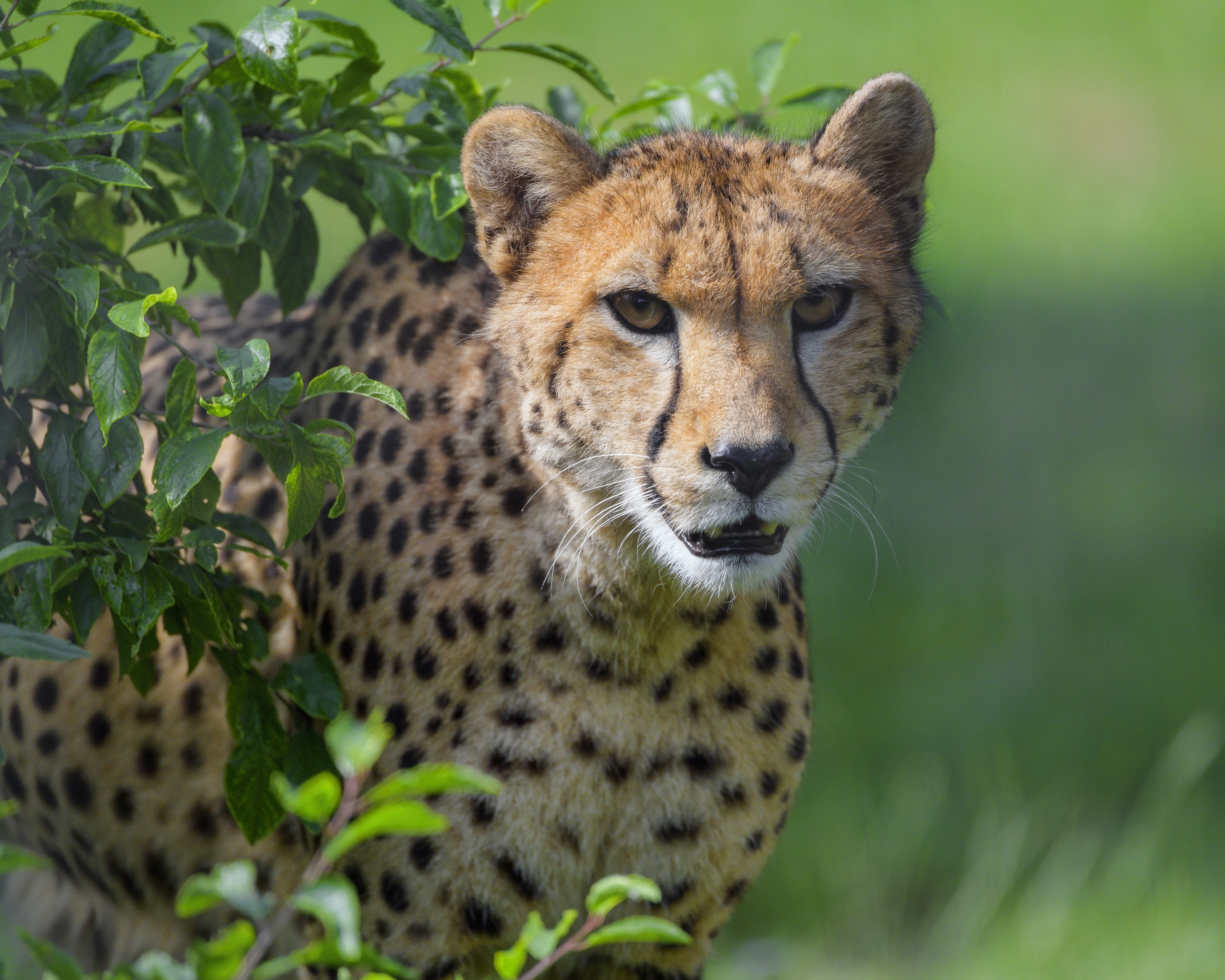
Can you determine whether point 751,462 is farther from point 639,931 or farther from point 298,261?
point 298,261

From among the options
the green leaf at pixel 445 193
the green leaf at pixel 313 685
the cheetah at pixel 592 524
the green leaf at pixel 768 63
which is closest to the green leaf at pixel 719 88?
the green leaf at pixel 768 63

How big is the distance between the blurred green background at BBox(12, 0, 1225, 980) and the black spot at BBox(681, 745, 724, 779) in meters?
0.37

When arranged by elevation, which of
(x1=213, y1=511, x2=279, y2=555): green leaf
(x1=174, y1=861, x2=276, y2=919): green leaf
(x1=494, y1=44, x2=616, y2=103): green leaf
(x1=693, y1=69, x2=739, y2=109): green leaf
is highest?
(x1=693, y1=69, x2=739, y2=109): green leaf

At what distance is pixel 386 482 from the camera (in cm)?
216

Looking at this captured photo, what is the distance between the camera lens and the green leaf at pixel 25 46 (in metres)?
1.55

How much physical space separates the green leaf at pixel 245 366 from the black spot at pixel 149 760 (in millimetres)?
975

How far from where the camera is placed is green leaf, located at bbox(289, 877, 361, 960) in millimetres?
983

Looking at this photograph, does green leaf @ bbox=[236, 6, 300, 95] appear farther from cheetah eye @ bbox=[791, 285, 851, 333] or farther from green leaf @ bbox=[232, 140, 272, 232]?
cheetah eye @ bbox=[791, 285, 851, 333]

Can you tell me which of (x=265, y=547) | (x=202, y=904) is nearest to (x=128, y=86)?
(x=265, y=547)

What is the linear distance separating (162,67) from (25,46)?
0.25 meters

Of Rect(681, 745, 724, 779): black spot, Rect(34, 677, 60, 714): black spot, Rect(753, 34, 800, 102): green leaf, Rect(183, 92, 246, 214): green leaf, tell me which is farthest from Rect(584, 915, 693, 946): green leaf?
Rect(753, 34, 800, 102): green leaf

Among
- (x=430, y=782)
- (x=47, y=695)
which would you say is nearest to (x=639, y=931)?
(x=430, y=782)

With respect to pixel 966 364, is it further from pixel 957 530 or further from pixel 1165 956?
pixel 1165 956

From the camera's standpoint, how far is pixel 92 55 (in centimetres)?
185
